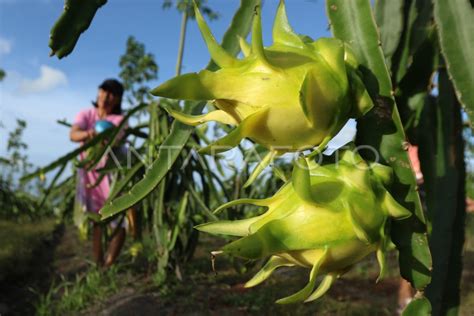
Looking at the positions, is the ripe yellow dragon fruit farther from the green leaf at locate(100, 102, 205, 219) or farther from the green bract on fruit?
the green leaf at locate(100, 102, 205, 219)

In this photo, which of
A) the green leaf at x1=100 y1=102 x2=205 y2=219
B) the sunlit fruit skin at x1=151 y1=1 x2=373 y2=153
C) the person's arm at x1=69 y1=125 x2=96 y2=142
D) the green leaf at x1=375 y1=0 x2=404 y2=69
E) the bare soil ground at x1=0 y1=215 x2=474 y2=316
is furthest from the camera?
the person's arm at x1=69 y1=125 x2=96 y2=142

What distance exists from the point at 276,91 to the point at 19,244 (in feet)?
10.2

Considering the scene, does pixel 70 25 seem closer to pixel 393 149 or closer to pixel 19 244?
pixel 393 149

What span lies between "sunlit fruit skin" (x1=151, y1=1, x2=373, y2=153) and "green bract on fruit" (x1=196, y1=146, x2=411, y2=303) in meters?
0.03

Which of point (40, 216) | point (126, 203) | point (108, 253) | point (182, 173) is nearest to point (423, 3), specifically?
point (126, 203)

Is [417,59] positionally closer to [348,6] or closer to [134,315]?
[348,6]

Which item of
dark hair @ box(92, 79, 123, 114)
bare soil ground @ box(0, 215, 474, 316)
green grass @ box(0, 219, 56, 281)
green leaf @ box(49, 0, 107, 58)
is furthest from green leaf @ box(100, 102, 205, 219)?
green grass @ box(0, 219, 56, 281)

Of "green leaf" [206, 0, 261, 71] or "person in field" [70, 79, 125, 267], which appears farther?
"person in field" [70, 79, 125, 267]

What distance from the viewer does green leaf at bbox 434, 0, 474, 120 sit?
54cm

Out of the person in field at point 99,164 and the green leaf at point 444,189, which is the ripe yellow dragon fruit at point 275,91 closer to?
the green leaf at point 444,189

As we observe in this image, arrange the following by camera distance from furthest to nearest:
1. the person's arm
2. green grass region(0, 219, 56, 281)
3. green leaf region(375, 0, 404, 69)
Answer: green grass region(0, 219, 56, 281), the person's arm, green leaf region(375, 0, 404, 69)

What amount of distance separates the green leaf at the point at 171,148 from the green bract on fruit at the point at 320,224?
0.70ft

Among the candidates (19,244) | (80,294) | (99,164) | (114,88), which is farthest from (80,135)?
(19,244)

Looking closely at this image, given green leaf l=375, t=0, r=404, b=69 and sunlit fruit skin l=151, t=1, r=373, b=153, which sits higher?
green leaf l=375, t=0, r=404, b=69
